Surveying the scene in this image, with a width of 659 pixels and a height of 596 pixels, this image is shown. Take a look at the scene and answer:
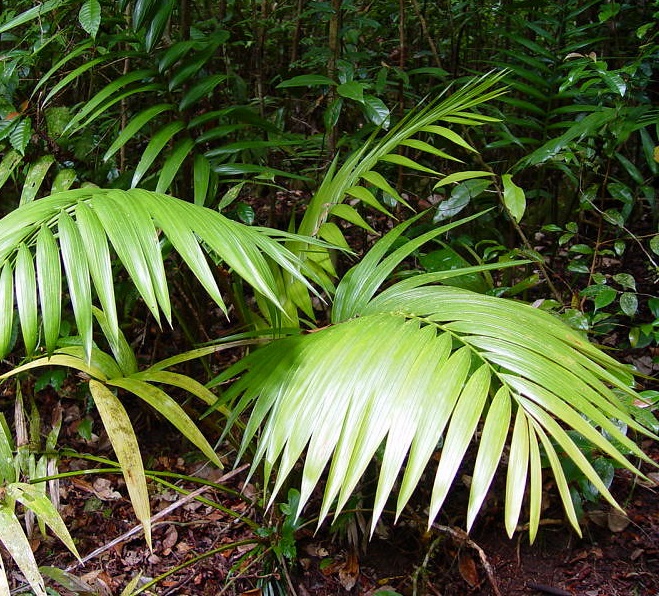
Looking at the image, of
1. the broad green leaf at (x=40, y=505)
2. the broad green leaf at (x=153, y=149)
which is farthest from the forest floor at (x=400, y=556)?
the broad green leaf at (x=153, y=149)

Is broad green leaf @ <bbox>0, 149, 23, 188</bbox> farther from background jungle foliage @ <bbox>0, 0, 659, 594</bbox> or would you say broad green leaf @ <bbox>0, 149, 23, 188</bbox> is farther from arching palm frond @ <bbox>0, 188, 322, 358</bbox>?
arching palm frond @ <bbox>0, 188, 322, 358</bbox>

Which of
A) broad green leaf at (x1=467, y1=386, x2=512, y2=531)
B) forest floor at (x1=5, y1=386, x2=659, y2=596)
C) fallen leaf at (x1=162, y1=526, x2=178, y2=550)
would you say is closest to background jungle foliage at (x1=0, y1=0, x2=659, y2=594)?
broad green leaf at (x1=467, y1=386, x2=512, y2=531)

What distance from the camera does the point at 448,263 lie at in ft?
4.94

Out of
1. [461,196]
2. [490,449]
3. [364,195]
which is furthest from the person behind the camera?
[461,196]

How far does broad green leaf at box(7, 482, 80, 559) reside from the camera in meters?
0.98

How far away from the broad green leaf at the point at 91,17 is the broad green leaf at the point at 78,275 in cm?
63

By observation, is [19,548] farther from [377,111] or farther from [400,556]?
[377,111]

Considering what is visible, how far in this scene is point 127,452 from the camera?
1.05 metres

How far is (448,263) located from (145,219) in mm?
808

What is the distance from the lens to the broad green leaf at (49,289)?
0.81m

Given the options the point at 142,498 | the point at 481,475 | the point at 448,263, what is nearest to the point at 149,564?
the point at 142,498

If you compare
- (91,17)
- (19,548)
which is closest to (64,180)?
(91,17)

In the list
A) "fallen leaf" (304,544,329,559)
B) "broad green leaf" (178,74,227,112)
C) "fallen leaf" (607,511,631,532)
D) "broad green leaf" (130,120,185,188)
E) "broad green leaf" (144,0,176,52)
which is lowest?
"fallen leaf" (304,544,329,559)

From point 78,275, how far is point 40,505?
1.33 ft
